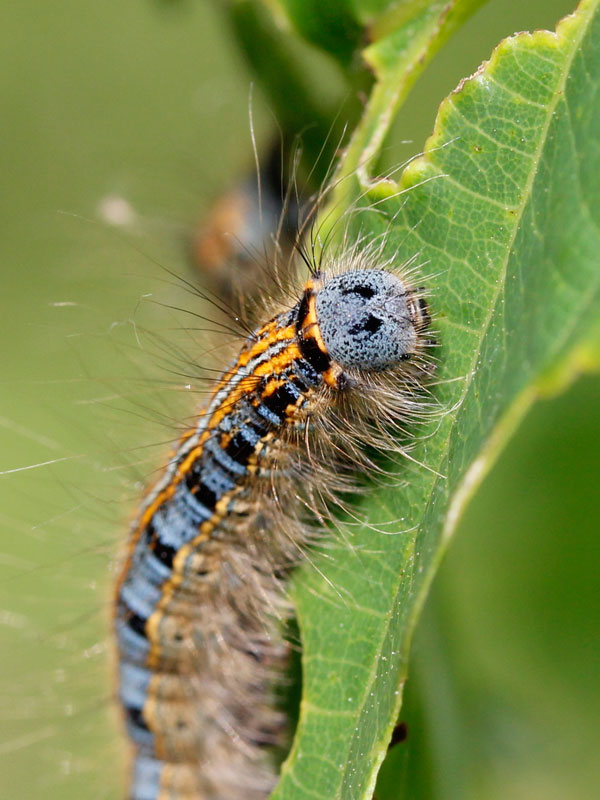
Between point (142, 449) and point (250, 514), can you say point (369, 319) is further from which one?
point (142, 449)

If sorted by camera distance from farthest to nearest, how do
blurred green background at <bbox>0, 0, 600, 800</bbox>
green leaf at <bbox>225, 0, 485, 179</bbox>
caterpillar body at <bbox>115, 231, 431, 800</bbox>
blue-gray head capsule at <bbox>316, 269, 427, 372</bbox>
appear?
blurred green background at <bbox>0, 0, 600, 800</bbox>, green leaf at <bbox>225, 0, 485, 179</bbox>, caterpillar body at <bbox>115, 231, 431, 800</bbox>, blue-gray head capsule at <bbox>316, 269, 427, 372</bbox>

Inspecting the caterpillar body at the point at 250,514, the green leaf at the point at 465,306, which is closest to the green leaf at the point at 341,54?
the green leaf at the point at 465,306

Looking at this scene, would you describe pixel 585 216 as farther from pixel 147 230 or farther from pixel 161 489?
pixel 147 230

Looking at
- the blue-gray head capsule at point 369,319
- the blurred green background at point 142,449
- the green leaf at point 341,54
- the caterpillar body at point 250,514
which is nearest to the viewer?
the blue-gray head capsule at point 369,319

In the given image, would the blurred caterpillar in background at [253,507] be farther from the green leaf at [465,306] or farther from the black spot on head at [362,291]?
the green leaf at [465,306]

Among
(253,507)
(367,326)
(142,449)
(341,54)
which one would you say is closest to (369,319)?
(367,326)

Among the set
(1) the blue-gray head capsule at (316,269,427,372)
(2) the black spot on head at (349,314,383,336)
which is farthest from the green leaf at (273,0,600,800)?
(2) the black spot on head at (349,314,383,336)

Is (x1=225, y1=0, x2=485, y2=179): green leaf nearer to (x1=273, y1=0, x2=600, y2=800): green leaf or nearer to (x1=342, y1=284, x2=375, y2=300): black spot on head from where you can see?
(x1=273, y1=0, x2=600, y2=800): green leaf

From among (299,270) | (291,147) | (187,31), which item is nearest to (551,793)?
(299,270)
